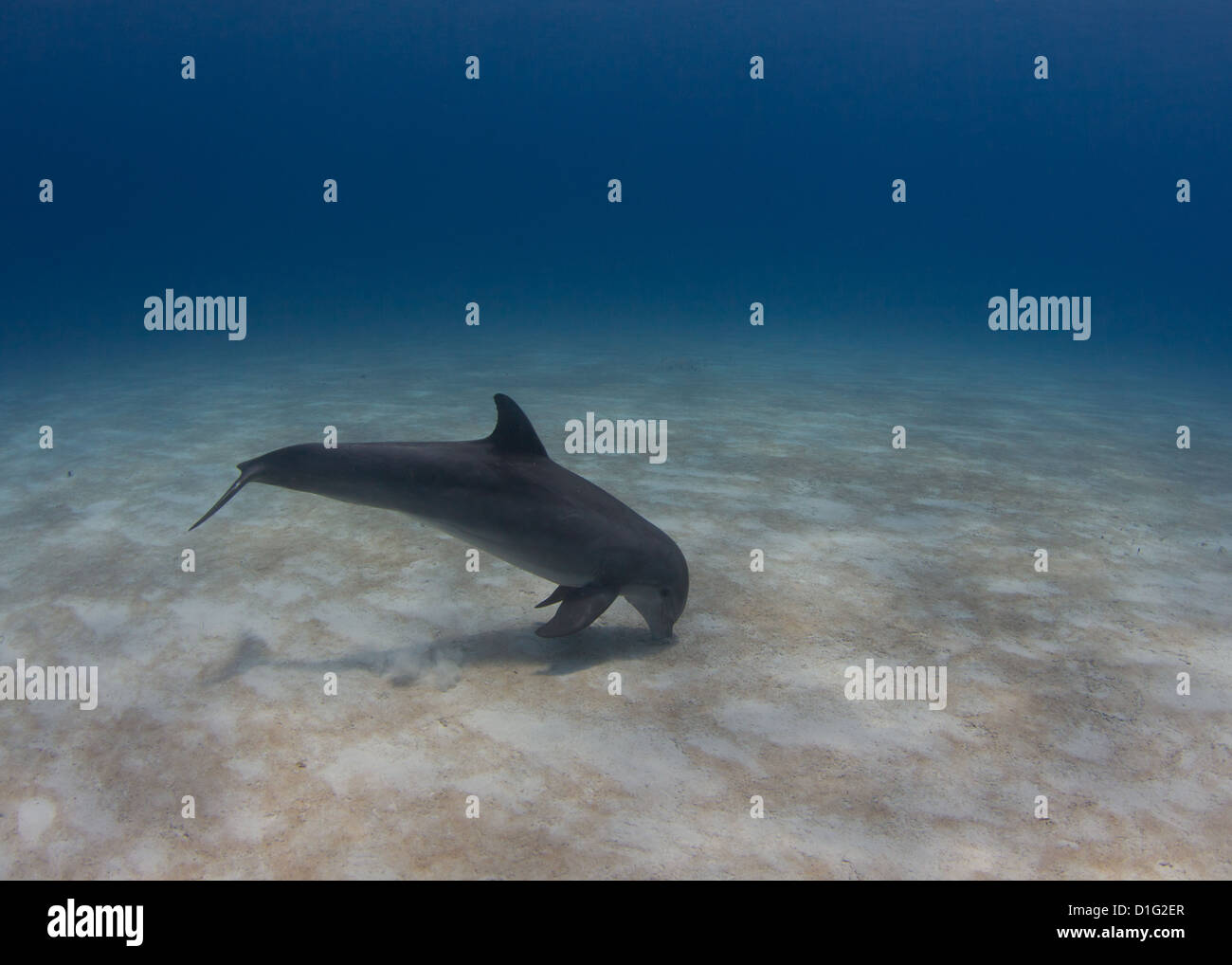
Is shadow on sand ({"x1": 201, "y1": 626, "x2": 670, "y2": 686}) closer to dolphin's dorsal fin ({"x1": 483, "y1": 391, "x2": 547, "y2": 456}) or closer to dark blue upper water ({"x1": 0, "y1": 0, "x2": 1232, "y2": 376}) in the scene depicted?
dolphin's dorsal fin ({"x1": 483, "y1": 391, "x2": 547, "y2": 456})

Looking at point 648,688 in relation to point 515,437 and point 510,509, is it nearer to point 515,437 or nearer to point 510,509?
point 510,509

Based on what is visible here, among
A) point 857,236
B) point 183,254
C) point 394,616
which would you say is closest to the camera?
point 394,616

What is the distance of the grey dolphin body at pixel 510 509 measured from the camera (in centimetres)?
497

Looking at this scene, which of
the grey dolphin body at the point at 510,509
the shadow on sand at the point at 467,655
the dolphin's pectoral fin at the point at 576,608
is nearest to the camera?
the dolphin's pectoral fin at the point at 576,608

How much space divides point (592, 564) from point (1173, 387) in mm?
31709

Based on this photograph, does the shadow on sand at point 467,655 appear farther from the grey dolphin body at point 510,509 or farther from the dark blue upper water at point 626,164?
the dark blue upper water at point 626,164

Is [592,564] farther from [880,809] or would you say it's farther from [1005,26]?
[1005,26]

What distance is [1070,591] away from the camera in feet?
20.3

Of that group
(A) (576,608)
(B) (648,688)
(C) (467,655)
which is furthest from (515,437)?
(B) (648,688)

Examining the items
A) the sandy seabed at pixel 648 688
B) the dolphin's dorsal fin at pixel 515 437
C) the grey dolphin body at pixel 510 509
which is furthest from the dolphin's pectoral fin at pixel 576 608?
the dolphin's dorsal fin at pixel 515 437

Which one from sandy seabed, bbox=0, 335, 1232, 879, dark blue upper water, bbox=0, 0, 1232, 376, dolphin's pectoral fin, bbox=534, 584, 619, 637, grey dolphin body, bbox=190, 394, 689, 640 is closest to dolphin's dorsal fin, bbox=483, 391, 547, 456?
grey dolphin body, bbox=190, 394, 689, 640

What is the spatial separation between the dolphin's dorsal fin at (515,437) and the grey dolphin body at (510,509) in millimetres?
43

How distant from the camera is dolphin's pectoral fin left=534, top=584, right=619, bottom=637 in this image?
463 centimetres
